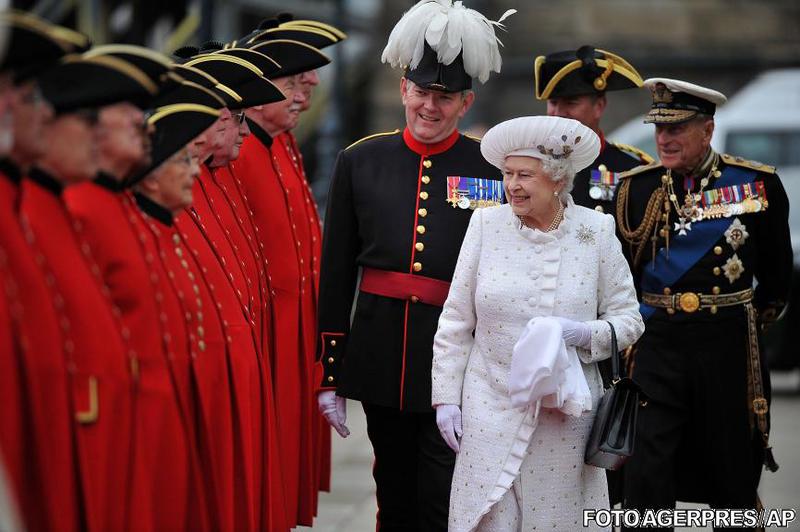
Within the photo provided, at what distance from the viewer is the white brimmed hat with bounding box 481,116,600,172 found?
4926 millimetres

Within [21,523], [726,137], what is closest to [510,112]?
[726,137]

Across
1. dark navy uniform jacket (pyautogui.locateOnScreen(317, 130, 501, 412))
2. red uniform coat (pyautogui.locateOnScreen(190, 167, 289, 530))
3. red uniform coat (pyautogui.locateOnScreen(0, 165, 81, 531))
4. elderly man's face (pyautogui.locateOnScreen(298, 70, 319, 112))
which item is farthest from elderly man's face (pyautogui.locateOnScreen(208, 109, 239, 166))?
red uniform coat (pyautogui.locateOnScreen(0, 165, 81, 531))

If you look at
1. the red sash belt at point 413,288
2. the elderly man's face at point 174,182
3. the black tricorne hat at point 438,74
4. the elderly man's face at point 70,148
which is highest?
the black tricorne hat at point 438,74

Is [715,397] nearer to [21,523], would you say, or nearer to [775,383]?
[21,523]

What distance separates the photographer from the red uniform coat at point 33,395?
3295 mm

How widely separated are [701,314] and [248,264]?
1938 millimetres

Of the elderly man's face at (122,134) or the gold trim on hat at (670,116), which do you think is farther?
the gold trim on hat at (670,116)

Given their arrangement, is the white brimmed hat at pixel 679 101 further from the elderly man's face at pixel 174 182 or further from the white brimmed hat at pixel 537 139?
the elderly man's face at pixel 174 182

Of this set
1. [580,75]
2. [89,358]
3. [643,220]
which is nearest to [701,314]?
[643,220]

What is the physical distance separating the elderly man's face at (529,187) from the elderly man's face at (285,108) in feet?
5.17

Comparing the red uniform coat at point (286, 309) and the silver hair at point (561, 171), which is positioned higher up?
the silver hair at point (561, 171)

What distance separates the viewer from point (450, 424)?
4.99 metres

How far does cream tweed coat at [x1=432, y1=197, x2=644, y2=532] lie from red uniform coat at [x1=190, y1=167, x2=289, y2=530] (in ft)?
2.07

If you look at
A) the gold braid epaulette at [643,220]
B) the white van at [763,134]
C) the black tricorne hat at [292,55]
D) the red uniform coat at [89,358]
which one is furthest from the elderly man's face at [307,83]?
the white van at [763,134]
